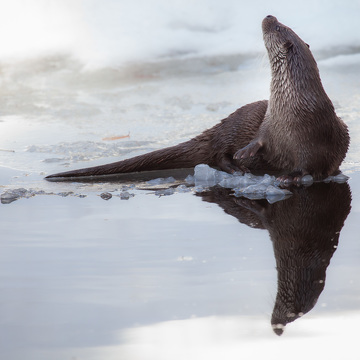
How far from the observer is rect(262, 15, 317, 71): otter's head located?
3633mm

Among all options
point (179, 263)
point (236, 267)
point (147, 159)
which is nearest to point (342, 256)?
point (236, 267)

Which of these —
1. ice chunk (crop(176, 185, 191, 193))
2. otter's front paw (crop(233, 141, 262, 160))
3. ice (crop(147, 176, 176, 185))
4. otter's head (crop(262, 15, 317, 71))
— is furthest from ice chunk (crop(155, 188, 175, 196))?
otter's head (crop(262, 15, 317, 71))

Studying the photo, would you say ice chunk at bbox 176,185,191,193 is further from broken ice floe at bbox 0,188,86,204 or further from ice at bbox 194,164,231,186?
broken ice floe at bbox 0,188,86,204

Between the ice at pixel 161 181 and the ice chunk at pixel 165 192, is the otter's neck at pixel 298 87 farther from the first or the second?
the ice chunk at pixel 165 192

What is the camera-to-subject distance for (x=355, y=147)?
4379 millimetres

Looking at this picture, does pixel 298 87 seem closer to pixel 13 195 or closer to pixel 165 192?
pixel 165 192

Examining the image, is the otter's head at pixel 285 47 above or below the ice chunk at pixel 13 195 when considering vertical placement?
above

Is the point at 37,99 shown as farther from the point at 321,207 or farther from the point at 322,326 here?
the point at 322,326

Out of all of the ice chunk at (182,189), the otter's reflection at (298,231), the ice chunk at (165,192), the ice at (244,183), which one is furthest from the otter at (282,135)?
the ice chunk at (165,192)

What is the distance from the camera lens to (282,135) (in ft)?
12.0

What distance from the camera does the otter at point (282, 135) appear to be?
3559mm

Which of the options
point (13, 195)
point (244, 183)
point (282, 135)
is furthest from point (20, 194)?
point (282, 135)

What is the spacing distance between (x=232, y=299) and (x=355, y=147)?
2898 mm

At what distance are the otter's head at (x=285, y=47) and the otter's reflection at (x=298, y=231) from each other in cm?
68
